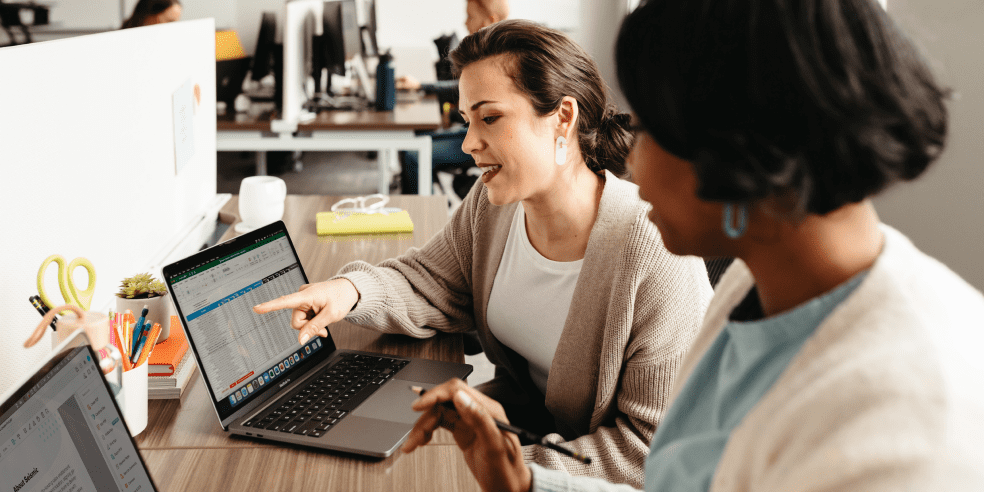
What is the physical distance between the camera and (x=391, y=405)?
1.09 m

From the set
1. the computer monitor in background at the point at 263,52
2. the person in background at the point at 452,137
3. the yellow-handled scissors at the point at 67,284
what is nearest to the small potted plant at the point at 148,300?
the yellow-handled scissors at the point at 67,284

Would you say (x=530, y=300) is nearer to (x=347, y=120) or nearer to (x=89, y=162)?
(x=89, y=162)

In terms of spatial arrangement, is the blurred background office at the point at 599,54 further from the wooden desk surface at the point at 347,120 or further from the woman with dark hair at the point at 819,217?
the wooden desk surface at the point at 347,120

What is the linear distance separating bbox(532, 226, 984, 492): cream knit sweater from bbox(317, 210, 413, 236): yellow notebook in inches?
56.3

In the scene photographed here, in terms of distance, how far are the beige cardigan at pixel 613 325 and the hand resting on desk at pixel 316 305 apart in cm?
4

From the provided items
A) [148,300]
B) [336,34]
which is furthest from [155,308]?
[336,34]

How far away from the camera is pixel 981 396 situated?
49 cm

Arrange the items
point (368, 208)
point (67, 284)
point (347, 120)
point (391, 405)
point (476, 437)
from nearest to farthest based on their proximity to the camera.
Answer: point (476, 437)
point (67, 284)
point (391, 405)
point (368, 208)
point (347, 120)

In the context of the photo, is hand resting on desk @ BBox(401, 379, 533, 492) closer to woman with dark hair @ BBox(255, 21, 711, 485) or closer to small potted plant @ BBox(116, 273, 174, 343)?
woman with dark hair @ BBox(255, 21, 711, 485)

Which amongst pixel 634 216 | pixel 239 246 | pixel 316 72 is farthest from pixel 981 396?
pixel 316 72

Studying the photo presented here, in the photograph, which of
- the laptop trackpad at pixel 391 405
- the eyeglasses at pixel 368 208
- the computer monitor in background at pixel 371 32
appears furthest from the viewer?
the computer monitor in background at pixel 371 32

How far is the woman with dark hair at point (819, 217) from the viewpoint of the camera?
18.9 inches

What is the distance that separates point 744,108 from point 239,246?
825 mm

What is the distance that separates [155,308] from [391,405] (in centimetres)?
39
